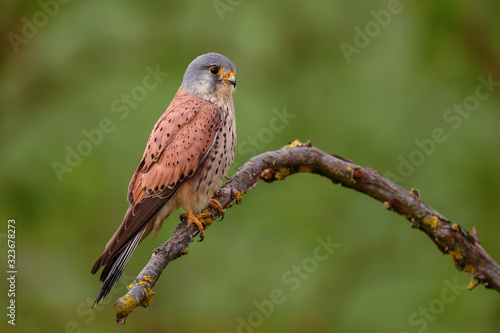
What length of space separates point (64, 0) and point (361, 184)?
309 centimetres

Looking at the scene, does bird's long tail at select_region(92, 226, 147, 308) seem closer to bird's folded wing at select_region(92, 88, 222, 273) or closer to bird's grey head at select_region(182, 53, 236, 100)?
bird's folded wing at select_region(92, 88, 222, 273)

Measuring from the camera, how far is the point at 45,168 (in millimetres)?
4395

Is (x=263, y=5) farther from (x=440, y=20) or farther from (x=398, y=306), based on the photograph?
(x=398, y=306)

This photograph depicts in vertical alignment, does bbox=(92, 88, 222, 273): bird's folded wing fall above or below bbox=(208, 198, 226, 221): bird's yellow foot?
above

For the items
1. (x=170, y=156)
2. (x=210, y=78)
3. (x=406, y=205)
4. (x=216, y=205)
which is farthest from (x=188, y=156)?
(x=406, y=205)

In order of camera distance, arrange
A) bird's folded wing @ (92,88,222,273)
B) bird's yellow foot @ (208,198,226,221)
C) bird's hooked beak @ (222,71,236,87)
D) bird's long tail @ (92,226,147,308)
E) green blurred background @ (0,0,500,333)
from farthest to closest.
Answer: green blurred background @ (0,0,500,333)
bird's hooked beak @ (222,71,236,87)
bird's yellow foot @ (208,198,226,221)
bird's folded wing @ (92,88,222,273)
bird's long tail @ (92,226,147,308)

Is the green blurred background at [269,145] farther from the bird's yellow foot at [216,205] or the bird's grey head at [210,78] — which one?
the bird's yellow foot at [216,205]

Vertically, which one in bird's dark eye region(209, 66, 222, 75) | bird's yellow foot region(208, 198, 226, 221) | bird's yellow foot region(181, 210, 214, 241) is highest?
bird's dark eye region(209, 66, 222, 75)

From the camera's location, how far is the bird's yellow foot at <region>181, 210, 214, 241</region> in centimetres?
318

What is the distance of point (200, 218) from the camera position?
3.33m

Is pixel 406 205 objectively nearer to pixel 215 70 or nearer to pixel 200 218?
pixel 200 218

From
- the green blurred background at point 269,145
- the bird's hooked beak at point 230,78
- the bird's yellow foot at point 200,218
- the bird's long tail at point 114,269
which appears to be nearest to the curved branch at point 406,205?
the bird's yellow foot at point 200,218

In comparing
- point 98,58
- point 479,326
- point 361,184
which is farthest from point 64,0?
point 479,326

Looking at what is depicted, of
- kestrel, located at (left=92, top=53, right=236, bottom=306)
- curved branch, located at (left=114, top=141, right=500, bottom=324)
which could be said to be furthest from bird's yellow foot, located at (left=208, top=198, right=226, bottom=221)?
curved branch, located at (left=114, top=141, right=500, bottom=324)
